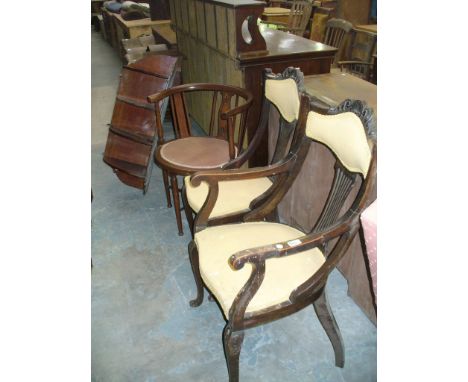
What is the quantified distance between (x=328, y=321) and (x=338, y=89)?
47.6 inches

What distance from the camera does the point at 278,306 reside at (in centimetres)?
135

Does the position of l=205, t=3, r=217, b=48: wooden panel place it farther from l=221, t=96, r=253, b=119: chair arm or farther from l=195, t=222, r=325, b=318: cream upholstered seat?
l=195, t=222, r=325, b=318: cream upholstered seat

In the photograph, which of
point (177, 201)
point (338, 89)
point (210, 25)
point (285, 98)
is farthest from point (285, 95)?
point (210, 25)

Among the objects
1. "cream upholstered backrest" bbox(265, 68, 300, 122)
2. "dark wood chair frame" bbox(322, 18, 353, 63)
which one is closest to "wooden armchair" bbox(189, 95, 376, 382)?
"cream upholstered backrest" bbox(265, 68, 300, 122)

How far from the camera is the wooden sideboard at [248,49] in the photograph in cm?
239

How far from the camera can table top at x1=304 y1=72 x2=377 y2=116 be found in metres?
1.90

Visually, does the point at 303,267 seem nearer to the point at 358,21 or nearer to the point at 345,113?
the point at 345,113

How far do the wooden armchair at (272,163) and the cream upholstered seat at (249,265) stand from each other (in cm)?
14

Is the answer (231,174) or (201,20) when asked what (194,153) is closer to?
(231,174)

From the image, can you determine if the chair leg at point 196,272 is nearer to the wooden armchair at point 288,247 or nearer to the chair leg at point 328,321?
the wooden armchair at point 288,247

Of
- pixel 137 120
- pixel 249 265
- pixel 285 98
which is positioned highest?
pixel 285 98

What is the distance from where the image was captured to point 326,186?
6.28 feet
